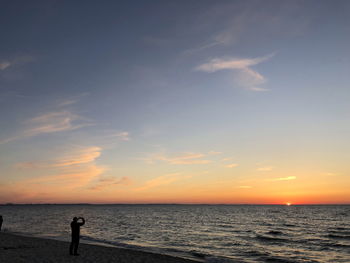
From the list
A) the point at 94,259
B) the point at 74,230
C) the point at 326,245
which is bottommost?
the point at 326,245

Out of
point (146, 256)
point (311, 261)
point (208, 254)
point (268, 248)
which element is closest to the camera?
point (146, 256)

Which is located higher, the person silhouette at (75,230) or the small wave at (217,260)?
the person silhouette at (75,230)

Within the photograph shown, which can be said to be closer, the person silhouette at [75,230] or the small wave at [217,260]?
the person silhouette at [75,230]

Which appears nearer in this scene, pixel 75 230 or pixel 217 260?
pixel 75 230

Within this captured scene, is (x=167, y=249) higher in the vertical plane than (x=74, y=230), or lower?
lower

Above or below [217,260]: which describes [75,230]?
above

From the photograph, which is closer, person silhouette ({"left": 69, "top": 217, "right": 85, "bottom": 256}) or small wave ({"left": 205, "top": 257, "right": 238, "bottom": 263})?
person silhouette ({"left": 69, "top": 217, "right": 85, "bottom": 256})

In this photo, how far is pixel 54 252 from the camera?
21.5 m

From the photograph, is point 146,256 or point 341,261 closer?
point 146,256

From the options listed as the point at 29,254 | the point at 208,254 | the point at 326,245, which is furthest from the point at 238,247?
the point at 29,254

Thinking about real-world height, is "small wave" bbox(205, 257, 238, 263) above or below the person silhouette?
below

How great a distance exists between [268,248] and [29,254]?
24.4 metres

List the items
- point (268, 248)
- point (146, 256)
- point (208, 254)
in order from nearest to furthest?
point (146, 256), point (208, 254), point (268, 248)

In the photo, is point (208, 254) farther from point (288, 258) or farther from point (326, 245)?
point (326, 245)
